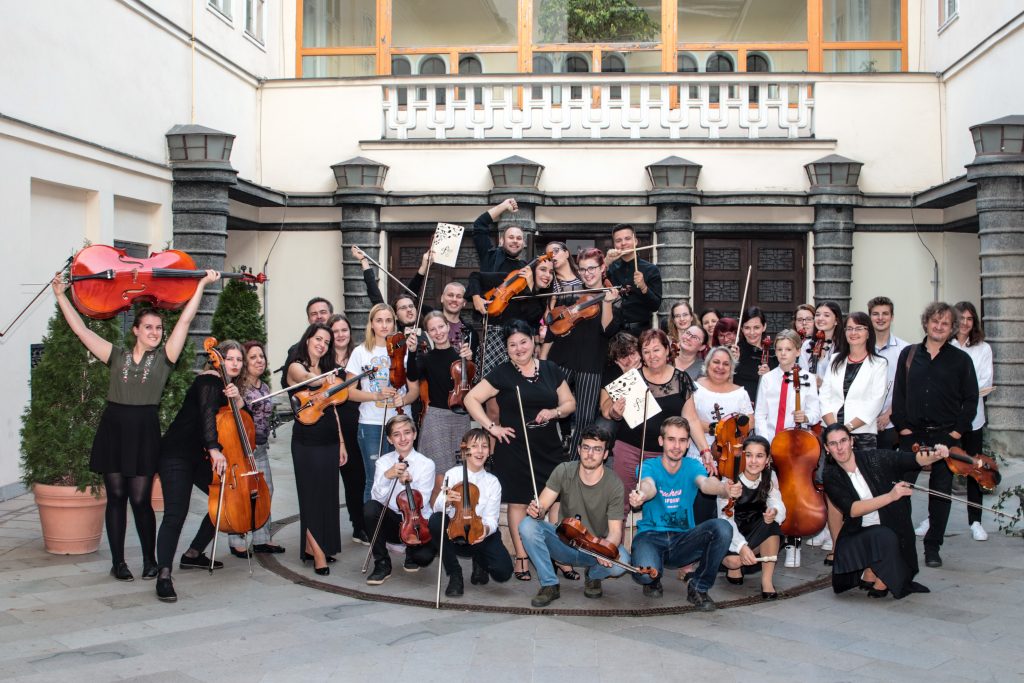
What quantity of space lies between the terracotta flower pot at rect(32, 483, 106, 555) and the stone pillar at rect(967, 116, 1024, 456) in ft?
25.0

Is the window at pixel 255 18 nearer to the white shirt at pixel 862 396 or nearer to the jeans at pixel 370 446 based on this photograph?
the jeans at pixel 370 446

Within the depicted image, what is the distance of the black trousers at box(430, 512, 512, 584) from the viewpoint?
5.27m

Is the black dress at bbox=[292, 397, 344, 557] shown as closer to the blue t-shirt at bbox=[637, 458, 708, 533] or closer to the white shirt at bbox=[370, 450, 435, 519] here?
the white shirt at bbox=[370, 450, 435, 519]

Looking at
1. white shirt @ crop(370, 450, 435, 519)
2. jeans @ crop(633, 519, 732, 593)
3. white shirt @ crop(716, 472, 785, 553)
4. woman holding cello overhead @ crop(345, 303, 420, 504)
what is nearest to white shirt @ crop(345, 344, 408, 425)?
woman holding cello overhead @ crop(345, 303, 420, 504)

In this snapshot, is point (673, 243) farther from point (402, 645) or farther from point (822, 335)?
point (402, 645)

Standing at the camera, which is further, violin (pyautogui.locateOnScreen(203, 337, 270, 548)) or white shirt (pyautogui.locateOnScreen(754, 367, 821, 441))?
white shirt (pyautogui.locateOnScreen(754, 367, 821, 441))

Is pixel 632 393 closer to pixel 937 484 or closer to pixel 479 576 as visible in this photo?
pixel 479 576

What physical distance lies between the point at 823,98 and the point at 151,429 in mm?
8584

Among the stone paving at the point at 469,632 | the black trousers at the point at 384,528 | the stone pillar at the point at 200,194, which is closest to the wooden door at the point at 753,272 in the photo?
the stone pillar at the point at 200,194

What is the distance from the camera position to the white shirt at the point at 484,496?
208 inches

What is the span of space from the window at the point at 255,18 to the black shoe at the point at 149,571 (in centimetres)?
769

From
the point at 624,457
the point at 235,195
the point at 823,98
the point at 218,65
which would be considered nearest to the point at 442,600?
the point at 624,457

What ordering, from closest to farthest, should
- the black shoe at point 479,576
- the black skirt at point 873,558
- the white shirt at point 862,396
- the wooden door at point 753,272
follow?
1. the black skirt at point 873,558
2. the black shoe at point 479,576
3. the white shirt at point 862,396
4. the wooden door at point 753,272

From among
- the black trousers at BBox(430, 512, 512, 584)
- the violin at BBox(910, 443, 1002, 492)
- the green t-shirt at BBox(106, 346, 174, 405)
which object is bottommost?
the black trousers at BBox(430, 512, 512, 584)
